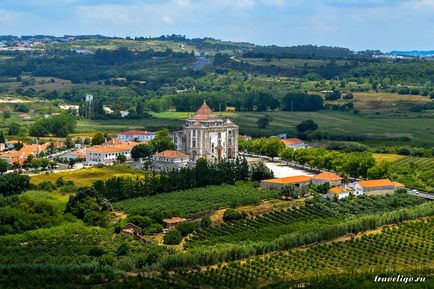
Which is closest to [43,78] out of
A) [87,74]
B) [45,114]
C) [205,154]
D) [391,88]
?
[87,74]

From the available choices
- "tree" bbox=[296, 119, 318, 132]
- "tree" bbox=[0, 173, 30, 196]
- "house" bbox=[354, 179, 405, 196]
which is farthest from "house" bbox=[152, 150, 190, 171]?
"tree" bbox=[296, 119, 318, 132]

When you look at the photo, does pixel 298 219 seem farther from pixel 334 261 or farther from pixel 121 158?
pixel 121 158

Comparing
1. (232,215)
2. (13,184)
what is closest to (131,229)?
(232,215)

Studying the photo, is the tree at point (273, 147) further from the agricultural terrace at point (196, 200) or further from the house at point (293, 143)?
the agricultural terrace at point (196, 200)

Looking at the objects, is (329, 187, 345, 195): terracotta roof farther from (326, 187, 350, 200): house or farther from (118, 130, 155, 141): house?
(118, 130, 155, 141): house

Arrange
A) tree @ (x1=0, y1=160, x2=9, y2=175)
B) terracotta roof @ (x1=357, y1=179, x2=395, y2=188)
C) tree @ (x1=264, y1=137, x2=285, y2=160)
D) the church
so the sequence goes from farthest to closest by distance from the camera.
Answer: tree @ (x1=264, y1=137, x2=285, y2=160)
the church
tree @ (x1=0, y1=160, x2=9, y2=175)
terracotta roof @ (x1=357, y1=179, x2=395, y2=188)

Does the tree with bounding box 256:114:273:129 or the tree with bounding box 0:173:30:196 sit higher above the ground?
the tree with bounding box 0:173:30:196
